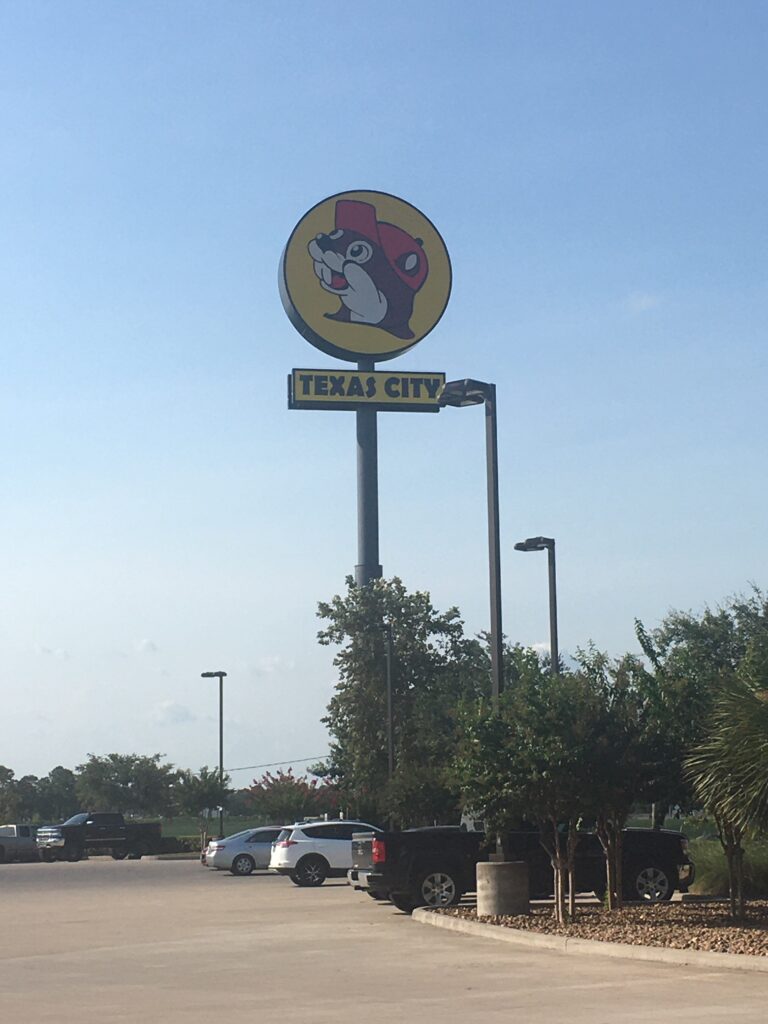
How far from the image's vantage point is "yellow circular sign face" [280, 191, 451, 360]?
72.1 m

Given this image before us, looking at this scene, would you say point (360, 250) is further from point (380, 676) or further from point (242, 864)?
point (242, 864)

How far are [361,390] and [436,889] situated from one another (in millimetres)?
51735

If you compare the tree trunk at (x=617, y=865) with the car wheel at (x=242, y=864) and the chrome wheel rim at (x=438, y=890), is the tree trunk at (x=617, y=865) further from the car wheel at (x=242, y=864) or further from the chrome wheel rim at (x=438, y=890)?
the car wheel at (x=242, y=864)

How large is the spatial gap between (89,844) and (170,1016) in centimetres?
4891

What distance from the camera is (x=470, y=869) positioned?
24.1 metres

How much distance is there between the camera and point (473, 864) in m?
24.1

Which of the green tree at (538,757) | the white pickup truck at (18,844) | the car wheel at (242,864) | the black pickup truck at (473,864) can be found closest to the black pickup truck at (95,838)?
the white pickup truck at (18,844)

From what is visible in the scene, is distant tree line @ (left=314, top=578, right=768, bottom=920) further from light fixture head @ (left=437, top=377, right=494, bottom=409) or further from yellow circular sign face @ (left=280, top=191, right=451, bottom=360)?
yellow circular sign face @ (left=280, top=191, right=451, bottom=360)

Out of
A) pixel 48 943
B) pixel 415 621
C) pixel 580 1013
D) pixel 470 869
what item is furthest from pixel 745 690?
pixel 415 621

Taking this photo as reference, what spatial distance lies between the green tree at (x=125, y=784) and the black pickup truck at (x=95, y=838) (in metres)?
56.8

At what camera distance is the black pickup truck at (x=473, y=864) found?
23.8m

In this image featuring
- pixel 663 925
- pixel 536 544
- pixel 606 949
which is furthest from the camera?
pixel 536 544

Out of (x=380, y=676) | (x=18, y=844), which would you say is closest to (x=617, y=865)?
(x=380, y=676)

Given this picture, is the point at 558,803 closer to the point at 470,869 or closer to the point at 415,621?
the point at 470,869
